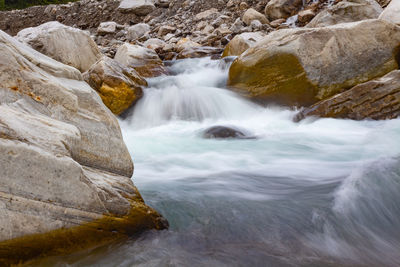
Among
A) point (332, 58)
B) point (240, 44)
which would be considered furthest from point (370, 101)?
point (240, 44)

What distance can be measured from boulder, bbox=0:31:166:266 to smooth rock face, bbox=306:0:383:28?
30.6ft

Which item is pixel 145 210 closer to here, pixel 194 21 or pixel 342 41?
pixel 342 41

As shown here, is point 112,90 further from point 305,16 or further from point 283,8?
point 283,8

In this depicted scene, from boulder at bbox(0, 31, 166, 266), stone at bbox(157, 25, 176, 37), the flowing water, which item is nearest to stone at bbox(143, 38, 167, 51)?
stone at bbox(157, 25, 176, 37)

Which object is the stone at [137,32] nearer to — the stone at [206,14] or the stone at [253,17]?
the stone at [206,14]

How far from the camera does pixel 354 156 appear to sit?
4383 mm

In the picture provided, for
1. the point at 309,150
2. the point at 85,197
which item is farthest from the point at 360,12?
the point at 85,197

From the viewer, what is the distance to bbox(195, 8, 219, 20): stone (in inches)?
736

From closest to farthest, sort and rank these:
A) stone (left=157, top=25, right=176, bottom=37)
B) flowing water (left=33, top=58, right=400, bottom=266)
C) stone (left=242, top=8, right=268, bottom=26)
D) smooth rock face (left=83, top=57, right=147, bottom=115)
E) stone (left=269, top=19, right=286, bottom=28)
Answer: flowing water (left=33, top=58, right=400, bottom=266) → smooth rock face (left=83, top=57, right=147, bottom=115) → stone (left=269, top=19, right=286, bottom=28) → stone (left=242, top=8, right=268, bottom=26) → stone (left=157, top=25, right=176, bottom=37)

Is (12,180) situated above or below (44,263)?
above

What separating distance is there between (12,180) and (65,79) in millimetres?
1523

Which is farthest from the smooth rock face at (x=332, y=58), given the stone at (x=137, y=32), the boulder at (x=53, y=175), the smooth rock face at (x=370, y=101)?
the stone at (x=137, y=32)

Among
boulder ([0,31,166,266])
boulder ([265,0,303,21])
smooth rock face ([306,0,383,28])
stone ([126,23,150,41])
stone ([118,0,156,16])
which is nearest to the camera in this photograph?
boulder ([0,31,166,266])

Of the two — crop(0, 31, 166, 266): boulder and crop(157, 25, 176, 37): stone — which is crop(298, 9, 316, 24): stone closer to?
crop(157, 25, 176, 37): stone
